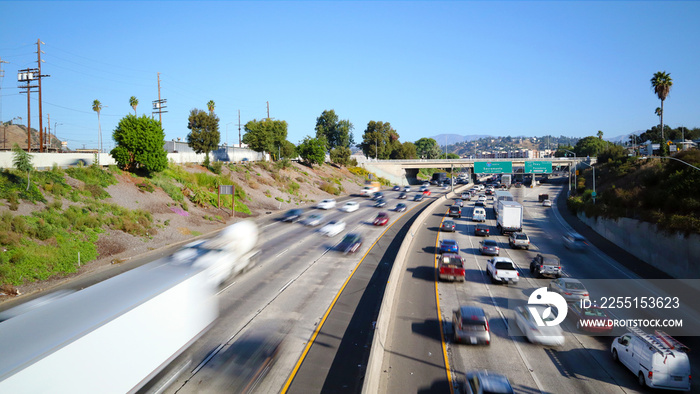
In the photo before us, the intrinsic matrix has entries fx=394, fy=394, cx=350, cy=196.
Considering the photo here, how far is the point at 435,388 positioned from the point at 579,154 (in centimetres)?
19546

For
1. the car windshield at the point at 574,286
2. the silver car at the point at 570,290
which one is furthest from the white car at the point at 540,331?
the car windshield at the point at 574,286

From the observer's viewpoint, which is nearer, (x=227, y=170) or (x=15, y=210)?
(x=15, y=210)

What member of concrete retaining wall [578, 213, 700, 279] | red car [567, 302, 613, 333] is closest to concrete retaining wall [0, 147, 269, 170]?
red car [567, 302, 613, 333]

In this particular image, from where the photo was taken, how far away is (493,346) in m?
18.6

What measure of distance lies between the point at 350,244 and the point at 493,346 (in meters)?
20.6

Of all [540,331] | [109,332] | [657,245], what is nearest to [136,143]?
[109,332]

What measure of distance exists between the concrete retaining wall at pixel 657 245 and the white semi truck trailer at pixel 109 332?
32.0m

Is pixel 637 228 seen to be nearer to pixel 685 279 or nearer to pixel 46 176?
pixel 685 279

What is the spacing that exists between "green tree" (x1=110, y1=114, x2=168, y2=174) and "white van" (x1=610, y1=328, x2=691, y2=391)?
49.1 metres

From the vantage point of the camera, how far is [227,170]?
6744 cm

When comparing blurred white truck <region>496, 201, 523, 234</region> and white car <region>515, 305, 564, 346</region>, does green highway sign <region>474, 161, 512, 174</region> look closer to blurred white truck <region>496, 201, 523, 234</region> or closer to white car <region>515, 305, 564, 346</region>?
blurred white truck <region>496, 201, 523, 234</region>

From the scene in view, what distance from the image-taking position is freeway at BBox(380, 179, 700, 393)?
1566 centimetres

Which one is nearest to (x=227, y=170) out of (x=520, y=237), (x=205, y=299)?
(x=520, y=237)

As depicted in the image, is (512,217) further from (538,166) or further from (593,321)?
(538,166)
